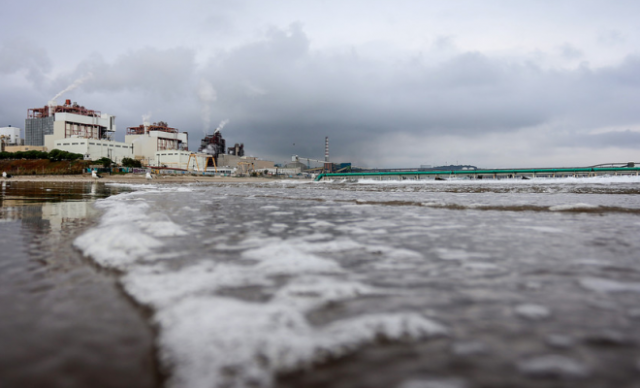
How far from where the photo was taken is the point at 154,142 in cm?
11938

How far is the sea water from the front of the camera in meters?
1.48

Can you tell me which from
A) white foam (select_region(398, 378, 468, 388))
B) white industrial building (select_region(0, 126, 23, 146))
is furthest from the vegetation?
white foam (select_region(398, 378, 468, 388))

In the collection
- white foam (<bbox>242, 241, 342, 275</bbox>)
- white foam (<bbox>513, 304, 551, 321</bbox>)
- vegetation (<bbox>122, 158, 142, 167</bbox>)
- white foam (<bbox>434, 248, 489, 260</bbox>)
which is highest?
vegetation (<bbox>122, 158, 142, 167</bbox>)

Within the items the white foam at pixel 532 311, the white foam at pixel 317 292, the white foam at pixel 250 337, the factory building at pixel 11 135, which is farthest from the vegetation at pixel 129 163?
the white foam at pixel 532 311

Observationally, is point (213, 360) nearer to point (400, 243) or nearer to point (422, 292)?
point (422, 292)

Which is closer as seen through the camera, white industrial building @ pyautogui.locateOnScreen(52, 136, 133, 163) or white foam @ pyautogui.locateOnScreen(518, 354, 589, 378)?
white foam @ pyautogui.locateOnScreen(518, 354, 589, 378)

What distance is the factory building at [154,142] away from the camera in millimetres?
116812

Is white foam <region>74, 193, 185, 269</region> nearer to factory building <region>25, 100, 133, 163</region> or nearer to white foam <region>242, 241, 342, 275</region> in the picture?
white foam <region>242, 241, 342, 275</region>

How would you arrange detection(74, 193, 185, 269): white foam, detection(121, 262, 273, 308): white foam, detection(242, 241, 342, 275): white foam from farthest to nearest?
detection(74, 193, 185, 269): white foam
detection(242, 241, 342, 275): white foam
detection(121, 262, 273, 308): white foam

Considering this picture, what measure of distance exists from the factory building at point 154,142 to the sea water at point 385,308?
12375 cm

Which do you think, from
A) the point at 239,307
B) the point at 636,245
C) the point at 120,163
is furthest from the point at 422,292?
the point at 120,163

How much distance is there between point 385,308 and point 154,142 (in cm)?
13386

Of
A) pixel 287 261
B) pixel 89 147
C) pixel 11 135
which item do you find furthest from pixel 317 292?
pixel 11 135

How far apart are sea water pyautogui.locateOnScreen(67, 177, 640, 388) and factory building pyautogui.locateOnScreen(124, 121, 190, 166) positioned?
124 meters
